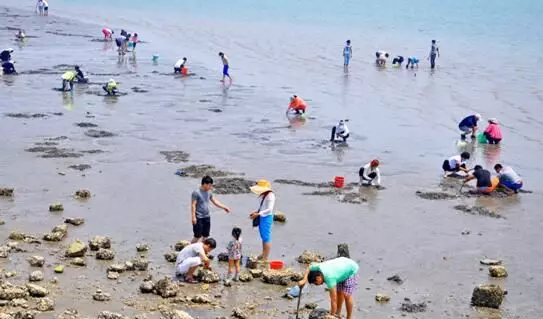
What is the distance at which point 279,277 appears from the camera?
41.9ft

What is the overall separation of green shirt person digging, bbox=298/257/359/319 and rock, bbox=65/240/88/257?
4357mm

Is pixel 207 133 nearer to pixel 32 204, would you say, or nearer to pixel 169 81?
pixel 32 204

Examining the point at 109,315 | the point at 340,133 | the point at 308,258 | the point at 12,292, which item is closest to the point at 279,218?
the point at 308,258

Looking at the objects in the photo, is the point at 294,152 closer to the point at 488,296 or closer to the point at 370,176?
the point at 370,176

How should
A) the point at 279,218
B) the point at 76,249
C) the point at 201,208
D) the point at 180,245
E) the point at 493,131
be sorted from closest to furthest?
1. the point at 76,249
2. the point at 201,208
3. the point at 180,245
4. the point at 279,218
5. the point at 493,131

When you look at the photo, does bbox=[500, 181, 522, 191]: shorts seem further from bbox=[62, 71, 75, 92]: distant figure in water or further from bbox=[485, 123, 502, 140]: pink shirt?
bbox=[62, 71, 75, 92]: distant figure in water

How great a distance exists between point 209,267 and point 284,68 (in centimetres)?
3334

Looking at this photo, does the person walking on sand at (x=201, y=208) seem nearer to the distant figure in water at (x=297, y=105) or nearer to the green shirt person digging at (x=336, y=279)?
the green shirt person digging at (x=336, y=279)

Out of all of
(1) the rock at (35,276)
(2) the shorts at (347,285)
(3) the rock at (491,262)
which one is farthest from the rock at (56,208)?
(3) the rock at (491,262)

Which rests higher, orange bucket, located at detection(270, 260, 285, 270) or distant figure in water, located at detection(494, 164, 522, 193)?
distant figure in water, located at detection(494, 164, 522, 193)

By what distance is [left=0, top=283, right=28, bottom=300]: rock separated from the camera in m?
11.1

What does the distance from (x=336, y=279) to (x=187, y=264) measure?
2838 mm

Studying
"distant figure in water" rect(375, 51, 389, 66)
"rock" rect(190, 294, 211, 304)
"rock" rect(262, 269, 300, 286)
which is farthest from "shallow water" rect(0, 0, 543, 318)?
"distant figure in water" rect(375, 51, 389, 66)

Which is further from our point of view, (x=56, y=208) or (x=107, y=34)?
(x=107, y=34)
